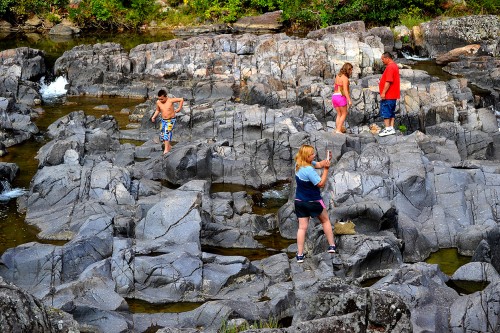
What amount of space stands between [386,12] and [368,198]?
27959mm

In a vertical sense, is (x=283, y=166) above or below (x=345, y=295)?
below

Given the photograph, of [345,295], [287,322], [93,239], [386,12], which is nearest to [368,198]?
[287,322]

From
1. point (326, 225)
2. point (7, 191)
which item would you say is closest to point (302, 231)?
point (326, 225)

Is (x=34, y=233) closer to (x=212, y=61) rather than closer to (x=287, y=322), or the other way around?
(x=287, y=322)

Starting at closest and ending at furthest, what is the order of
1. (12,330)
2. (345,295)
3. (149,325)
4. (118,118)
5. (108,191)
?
(12,330), (345,295), (149,325), (108,191), (118,118)

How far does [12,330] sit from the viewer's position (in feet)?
25.2

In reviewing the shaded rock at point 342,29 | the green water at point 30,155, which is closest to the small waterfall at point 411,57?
the shaded rock at point 342,29

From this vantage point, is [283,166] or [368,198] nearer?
[368,198]

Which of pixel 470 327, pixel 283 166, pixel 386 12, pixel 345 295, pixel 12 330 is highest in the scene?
pixel 12 330

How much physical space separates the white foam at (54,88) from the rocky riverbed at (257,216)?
2103 mm

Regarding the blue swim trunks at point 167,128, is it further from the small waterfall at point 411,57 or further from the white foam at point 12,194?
the small waterfall at point 411,57

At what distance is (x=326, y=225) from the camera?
44.4 feet

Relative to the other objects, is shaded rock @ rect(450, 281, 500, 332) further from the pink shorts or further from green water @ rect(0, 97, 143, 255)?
the pink shorts

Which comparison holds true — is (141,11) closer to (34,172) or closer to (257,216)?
(34,172)
